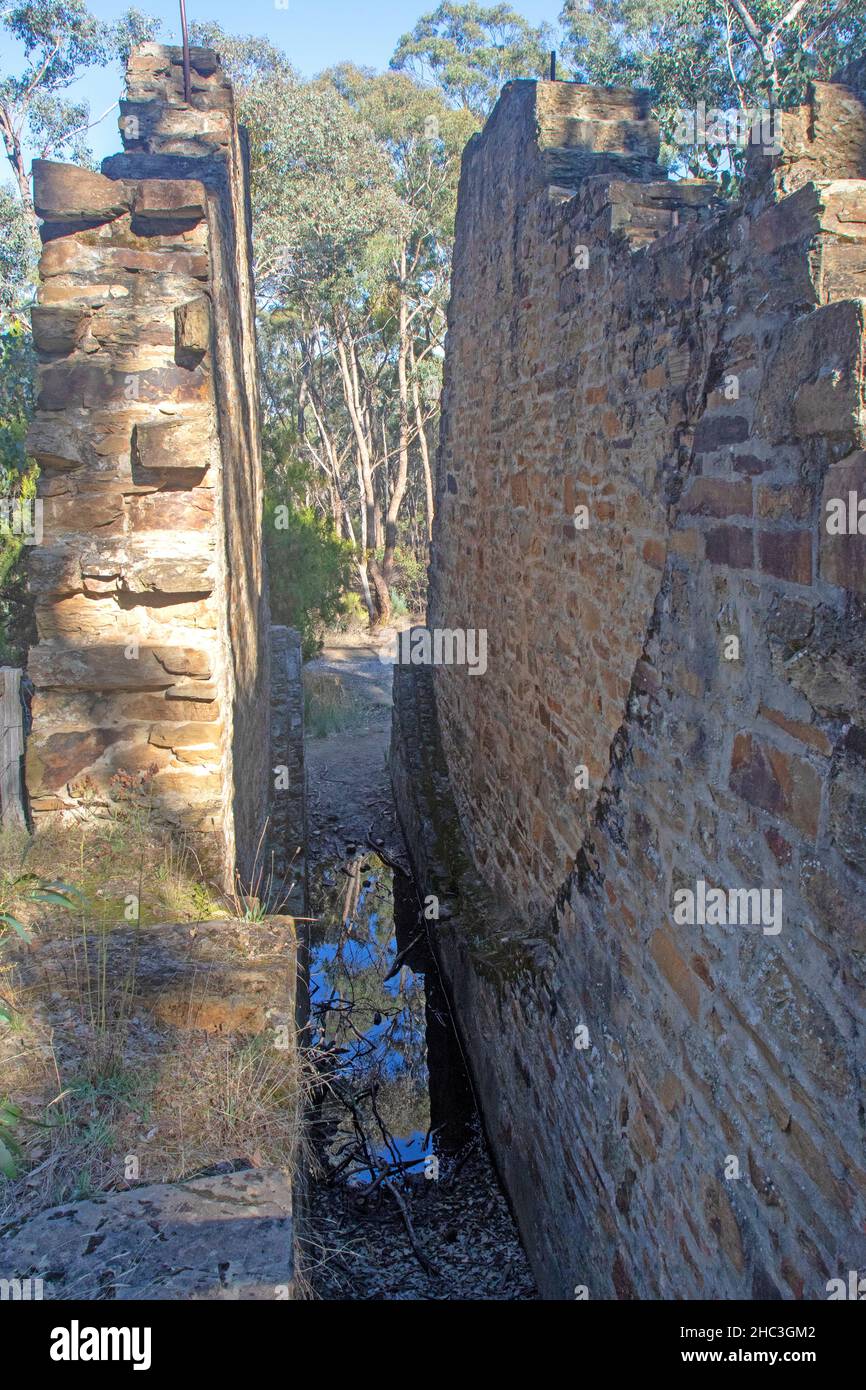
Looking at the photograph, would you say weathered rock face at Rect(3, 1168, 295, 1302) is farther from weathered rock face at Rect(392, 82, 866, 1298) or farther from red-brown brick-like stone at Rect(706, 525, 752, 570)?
red-brown brick-like stone at Rect(706, 525, 752, 570)

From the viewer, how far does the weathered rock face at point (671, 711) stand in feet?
7.14

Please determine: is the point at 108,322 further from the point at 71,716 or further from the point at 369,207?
the point at 369,207

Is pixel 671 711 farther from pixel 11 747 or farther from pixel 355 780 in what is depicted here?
pixel 355 780

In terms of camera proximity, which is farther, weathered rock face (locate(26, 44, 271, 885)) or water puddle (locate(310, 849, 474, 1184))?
water puddle (locate(310, 849, 474, 1184))

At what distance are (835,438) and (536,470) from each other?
3129 millimetres

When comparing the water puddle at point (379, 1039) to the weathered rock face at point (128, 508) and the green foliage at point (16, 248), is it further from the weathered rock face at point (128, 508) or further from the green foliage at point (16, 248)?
the green foliage at point (16, 248)

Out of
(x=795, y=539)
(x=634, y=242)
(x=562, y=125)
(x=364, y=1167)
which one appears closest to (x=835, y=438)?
(x=795, y=539)

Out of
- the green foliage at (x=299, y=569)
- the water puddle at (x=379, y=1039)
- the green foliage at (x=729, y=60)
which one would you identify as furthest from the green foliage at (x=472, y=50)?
the water puddle at (x=379, y=1039)

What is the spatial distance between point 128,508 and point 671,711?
2343 millimetres

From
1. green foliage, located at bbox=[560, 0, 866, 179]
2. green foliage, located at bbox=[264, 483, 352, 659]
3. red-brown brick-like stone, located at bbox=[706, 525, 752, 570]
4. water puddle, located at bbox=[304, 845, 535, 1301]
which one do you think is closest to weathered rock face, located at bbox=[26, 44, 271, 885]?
water puddle, located at bbox=[304, 845, 535, 1301]

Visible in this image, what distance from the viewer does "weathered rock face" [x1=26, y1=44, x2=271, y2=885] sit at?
4031 millimetres

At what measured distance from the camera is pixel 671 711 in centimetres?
309

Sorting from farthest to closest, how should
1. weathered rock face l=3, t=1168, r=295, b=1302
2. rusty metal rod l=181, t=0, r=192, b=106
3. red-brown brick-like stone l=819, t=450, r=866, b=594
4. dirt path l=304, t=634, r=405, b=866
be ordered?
1. dirt path l=304, t=634, r=405, b=866
2. rusty metal rod l=181, t=0, r=192, b=106
3. weathered rock face l=3, t=1168, r=295, b=1302
4. red-brown brick-like stone l=819, t=450, r=866, b=594

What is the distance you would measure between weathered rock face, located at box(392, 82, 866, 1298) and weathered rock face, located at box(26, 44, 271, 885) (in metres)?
1.60
